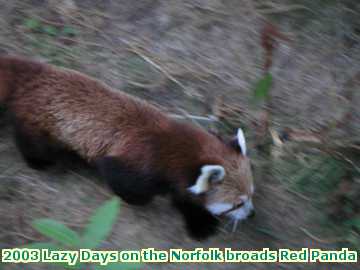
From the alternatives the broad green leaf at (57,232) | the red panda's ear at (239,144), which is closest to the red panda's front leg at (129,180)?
the red panda's ear at (239,144)

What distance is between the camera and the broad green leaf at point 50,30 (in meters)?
3.75

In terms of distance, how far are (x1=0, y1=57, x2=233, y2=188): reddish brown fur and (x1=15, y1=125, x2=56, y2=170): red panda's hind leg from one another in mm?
46

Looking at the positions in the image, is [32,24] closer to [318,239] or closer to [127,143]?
[127,143]

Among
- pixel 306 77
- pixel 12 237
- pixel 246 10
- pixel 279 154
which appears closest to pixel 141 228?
pixel 12 237

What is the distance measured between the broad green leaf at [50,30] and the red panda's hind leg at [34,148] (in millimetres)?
1065

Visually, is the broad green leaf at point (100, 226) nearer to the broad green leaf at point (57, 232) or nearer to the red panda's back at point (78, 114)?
the broad green leaf at point (57, 232)

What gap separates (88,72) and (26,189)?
99 centimetres

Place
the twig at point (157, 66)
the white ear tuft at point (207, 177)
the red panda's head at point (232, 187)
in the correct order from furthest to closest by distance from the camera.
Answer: the twig at point (157, 66)
the red panda's head at point (232, 187)
the white ear tuft at point (207, 177)

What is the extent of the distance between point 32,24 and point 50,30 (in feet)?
0.43

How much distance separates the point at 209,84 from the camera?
3.58m

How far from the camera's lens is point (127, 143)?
283 centimetres

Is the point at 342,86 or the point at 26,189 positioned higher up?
the point at 342,86

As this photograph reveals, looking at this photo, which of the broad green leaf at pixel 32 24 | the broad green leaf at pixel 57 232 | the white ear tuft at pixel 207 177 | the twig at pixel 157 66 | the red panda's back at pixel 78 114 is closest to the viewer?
the broad green leaf at pixel 57 232

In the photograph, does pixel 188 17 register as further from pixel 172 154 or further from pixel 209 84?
pixel 172 154
